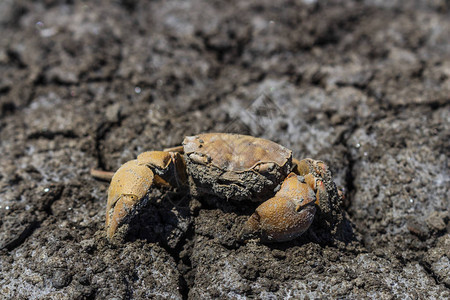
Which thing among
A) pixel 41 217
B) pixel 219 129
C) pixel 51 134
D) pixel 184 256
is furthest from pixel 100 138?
pixel 184 256

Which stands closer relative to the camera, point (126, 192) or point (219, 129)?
point (126, 192)

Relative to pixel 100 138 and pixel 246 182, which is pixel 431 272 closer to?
pixel 246 182

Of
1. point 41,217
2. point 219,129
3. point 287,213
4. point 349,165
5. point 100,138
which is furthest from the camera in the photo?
point 219,129

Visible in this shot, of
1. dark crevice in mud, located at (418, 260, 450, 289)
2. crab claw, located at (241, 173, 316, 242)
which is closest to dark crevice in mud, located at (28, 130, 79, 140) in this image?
crab claw, located at (241, 173, 316, 242)

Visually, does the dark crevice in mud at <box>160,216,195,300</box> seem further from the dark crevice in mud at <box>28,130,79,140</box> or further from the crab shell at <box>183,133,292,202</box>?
the dark crevice in mud at <box>28,130,79,140</box>

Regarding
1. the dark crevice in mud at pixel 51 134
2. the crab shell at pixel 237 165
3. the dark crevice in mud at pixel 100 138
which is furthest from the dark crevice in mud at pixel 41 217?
the crab shell at pixel 237 165

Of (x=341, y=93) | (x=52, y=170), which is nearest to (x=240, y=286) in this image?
(x=52, y=170)

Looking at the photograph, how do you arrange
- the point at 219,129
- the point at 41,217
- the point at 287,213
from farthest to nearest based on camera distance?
1. the point at 219,129
2. the point at 41,217
3. the point at 287,213
